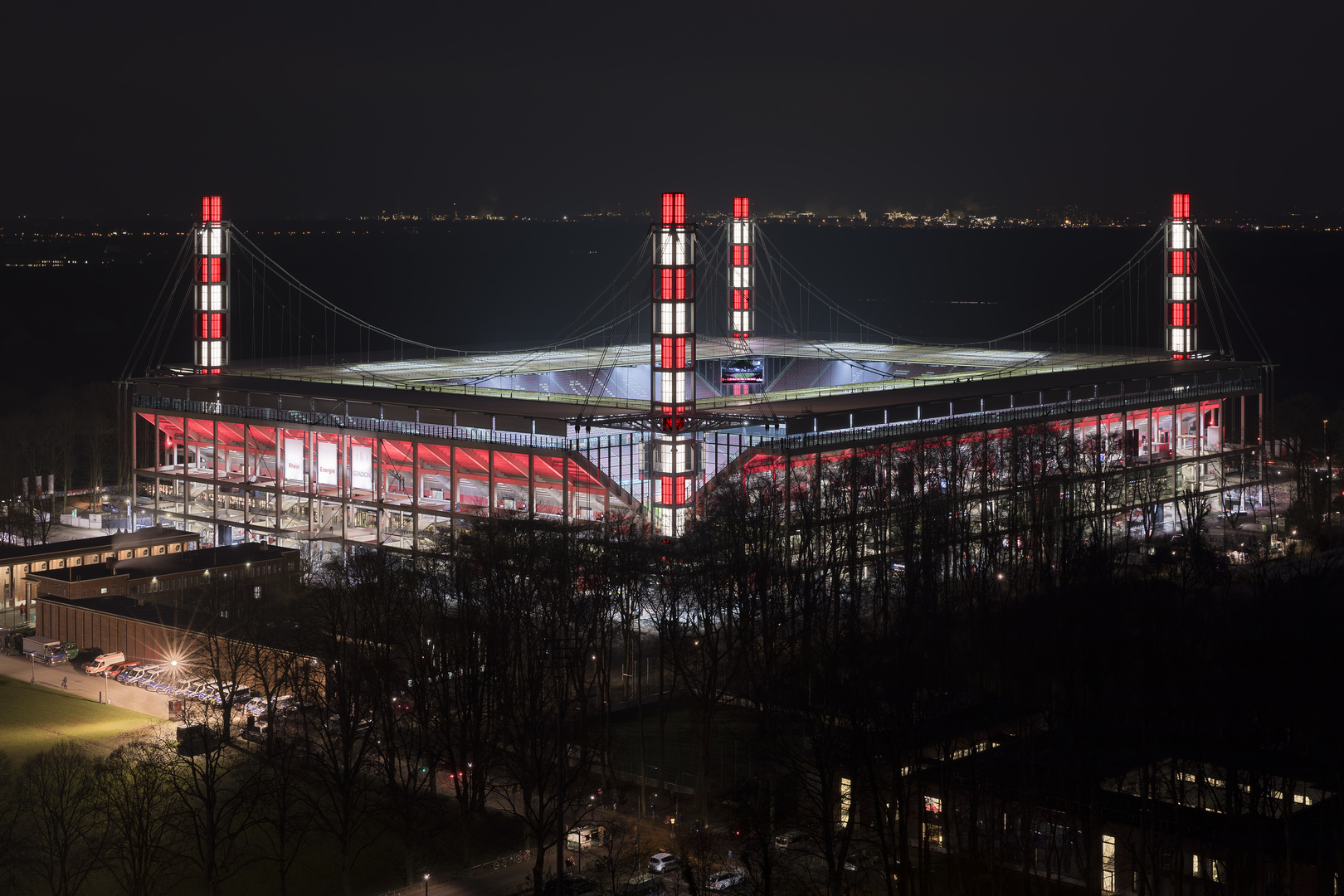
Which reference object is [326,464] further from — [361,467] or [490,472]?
[490,472]

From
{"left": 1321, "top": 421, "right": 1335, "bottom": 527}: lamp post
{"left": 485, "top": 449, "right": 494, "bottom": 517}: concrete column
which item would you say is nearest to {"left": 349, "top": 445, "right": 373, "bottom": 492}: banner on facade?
{"left": 485, "top": 449, "right": 494, "bottom": 517}: concrete column

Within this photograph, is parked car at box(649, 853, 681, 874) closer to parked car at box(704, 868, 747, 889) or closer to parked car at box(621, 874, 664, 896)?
parked car at box(621, 874, 664, 896)

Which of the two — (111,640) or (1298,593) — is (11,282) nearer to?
(111,640)

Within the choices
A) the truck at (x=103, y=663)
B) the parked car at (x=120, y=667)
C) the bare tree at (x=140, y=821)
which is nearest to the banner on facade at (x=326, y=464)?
the truck at (x=103, y=663)

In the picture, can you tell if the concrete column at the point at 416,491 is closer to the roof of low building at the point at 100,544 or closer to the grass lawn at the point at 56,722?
the roof of low building at the point at 100,544

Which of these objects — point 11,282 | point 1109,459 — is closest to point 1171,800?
point 1109,459
